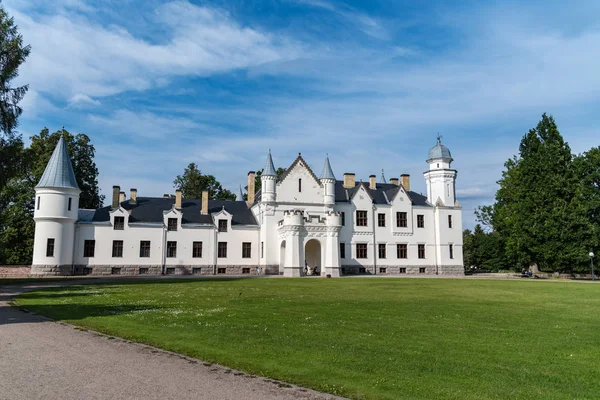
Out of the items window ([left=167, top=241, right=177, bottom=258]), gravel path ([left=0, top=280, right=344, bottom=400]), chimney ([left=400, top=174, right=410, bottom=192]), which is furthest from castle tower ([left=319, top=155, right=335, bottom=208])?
gravel path ([left=0, top=280, right=344, bottom=400])

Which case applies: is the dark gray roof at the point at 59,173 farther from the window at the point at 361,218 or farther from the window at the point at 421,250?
the window at the point at 421,250

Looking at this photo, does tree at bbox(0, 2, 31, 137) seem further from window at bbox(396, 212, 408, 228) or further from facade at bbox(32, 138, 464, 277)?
window at bbox(396, 212, 408, 228)

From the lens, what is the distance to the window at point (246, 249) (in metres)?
47.2

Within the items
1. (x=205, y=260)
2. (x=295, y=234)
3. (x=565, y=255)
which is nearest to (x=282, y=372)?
(x=295, y=234)

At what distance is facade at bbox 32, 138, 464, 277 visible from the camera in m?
41.7

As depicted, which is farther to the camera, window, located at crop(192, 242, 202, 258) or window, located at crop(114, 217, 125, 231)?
window, located at crop(192, 242, 202, 258)

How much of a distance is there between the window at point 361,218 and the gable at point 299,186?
14.7 feet

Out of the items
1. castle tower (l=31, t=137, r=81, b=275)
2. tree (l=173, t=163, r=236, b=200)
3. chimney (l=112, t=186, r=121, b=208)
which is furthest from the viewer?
tree (l=173, t=163, r=236, b=200)

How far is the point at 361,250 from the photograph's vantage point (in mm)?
48969

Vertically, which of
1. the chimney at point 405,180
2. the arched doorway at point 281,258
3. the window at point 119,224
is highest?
the chimney at point 405,180

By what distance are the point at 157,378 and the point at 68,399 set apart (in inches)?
51.7

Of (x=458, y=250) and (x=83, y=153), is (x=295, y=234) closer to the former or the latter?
(x=458, y=250)

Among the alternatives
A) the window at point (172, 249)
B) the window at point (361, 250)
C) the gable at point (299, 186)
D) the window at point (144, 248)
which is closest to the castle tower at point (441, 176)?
the window at point (361, 250)

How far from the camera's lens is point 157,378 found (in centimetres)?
717
